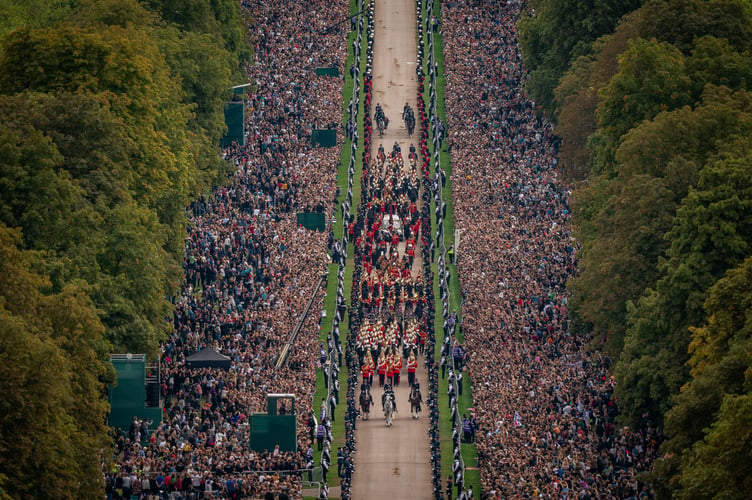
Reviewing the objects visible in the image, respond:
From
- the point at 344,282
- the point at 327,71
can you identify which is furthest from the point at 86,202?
the point at 327,71

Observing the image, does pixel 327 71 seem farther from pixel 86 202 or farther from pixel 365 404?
pixel 86 202

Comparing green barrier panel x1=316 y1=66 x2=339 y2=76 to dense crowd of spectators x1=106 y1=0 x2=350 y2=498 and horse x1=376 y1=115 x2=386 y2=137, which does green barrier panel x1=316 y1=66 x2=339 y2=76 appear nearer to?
dense crowd of spectators x1=106 y1=0 x2=350 y2=498

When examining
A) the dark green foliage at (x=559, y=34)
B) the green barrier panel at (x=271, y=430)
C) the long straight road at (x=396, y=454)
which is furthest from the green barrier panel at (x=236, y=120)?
the green barrier panel at (x=271, y=430)

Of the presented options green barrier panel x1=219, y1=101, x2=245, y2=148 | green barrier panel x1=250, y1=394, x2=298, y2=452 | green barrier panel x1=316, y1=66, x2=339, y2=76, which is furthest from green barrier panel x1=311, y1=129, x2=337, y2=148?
green barrier panel x1=250, y1=394, x2=298, y2=452

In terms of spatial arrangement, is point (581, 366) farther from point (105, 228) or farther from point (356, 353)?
point (105, 228)

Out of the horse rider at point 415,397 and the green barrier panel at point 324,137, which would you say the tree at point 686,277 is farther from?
the green barrier panel at point 324,137
